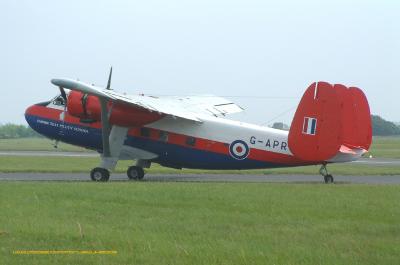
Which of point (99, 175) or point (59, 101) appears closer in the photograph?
point (99, 175)

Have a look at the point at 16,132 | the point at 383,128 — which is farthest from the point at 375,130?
the point at 16,132

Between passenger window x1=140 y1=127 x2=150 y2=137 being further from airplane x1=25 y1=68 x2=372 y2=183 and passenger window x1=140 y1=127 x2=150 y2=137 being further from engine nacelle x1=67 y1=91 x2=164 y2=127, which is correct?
engine nacelle x1=67 y1=91 x2=164 y2=127

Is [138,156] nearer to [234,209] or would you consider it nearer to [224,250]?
[234,209]

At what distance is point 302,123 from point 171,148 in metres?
6.01

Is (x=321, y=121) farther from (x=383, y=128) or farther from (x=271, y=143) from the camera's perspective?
(x=383, y=128)

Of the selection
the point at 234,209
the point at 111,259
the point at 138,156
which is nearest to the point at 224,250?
the point at 111,259

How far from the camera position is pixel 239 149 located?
2558 cm

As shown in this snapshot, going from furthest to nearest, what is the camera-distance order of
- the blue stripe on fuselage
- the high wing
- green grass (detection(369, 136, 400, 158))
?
green grass (detection(369, 136, 400, 158))
the blue stripe on fuselage
the high wing

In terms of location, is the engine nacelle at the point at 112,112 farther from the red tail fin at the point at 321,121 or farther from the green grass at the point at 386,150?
the green grass at the point at 386,150

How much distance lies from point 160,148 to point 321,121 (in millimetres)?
7170

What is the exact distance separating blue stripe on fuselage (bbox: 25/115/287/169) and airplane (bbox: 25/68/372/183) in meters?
0.04

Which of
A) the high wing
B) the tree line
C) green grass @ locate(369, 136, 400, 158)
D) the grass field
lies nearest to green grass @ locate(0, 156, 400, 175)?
the high wing

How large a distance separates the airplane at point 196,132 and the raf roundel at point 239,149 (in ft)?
0.13

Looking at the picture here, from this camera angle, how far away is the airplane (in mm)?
22875
